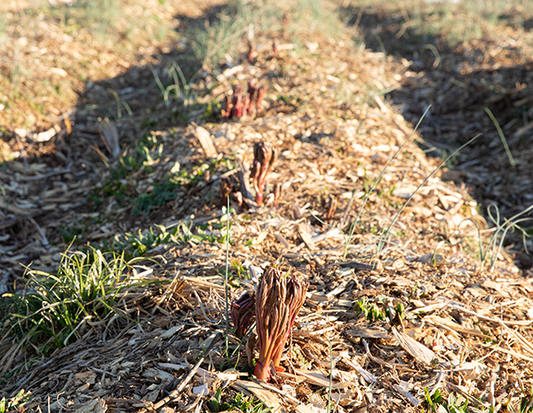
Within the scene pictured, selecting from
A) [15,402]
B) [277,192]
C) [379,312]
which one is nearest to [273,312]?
[379,312]

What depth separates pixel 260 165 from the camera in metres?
2.93

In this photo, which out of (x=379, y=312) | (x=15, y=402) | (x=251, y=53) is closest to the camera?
(x=15, y=402)

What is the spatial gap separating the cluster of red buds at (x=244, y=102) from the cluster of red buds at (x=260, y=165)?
1355mm

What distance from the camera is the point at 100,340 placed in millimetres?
2082

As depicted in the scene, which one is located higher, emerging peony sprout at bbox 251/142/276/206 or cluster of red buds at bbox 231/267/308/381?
cluster of red buds at bbox 231/267/308/381

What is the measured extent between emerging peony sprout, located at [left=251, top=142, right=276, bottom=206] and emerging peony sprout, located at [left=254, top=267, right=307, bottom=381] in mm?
1375

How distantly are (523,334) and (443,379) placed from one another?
2.24 ft

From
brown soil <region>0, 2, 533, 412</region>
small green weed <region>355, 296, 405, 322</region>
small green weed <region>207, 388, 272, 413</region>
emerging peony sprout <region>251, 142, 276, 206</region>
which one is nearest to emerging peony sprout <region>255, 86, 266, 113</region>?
brown soil <region>0, 2, 533, 412</region>

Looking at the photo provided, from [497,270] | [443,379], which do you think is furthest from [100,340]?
[497,270]

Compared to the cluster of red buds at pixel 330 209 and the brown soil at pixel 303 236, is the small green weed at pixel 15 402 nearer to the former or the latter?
the brown soil at pixel 303 236

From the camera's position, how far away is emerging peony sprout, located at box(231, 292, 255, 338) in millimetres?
1780

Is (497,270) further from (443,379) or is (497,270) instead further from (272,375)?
(272,375)

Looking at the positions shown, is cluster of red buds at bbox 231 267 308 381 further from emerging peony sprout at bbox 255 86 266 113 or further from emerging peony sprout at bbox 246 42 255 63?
emerging peony sprout at bbox 246 42 255 63

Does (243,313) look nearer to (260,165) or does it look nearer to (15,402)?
(15,402)
